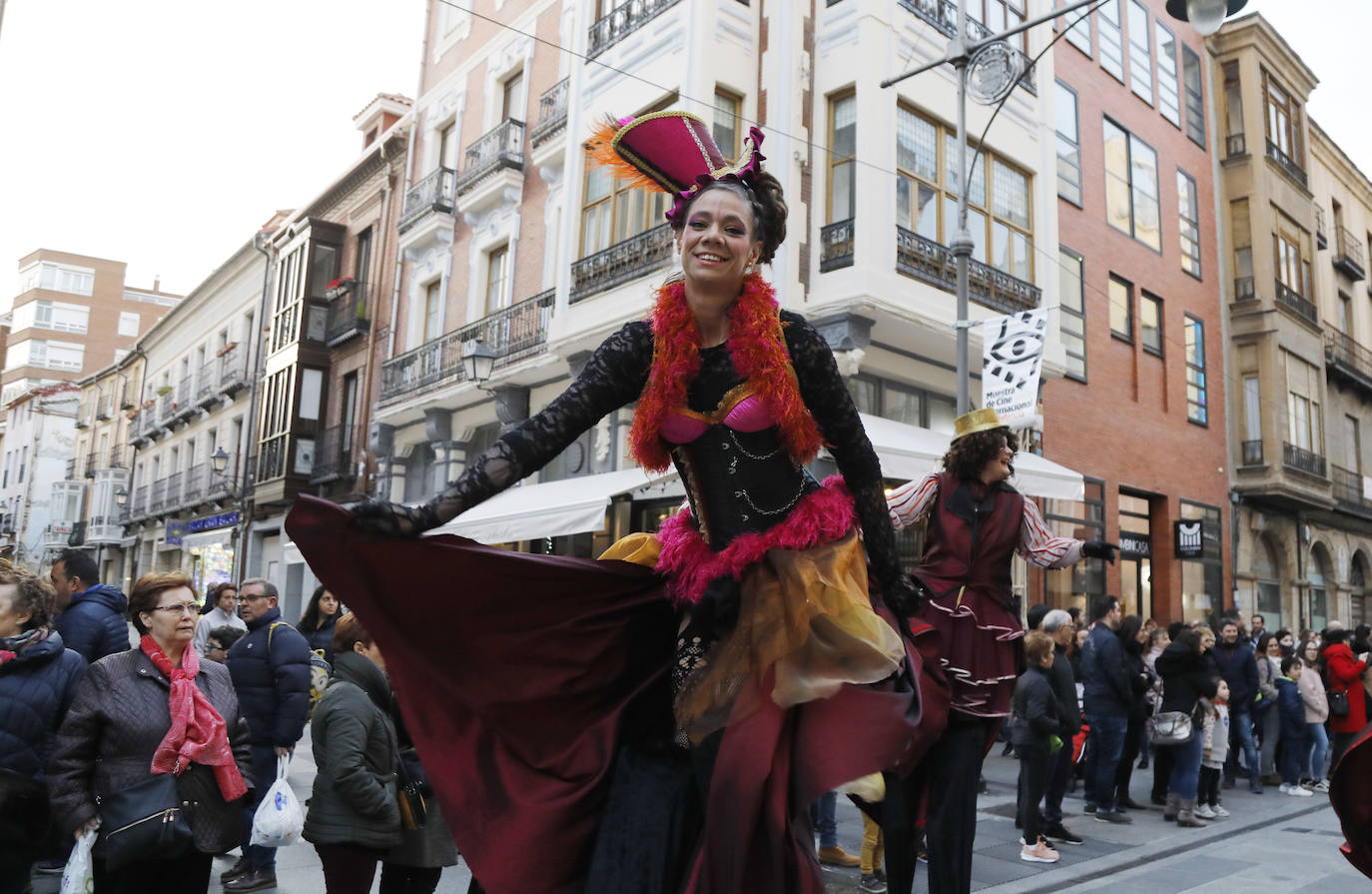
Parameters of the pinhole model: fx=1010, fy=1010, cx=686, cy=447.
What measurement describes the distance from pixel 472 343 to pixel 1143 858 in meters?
13.3


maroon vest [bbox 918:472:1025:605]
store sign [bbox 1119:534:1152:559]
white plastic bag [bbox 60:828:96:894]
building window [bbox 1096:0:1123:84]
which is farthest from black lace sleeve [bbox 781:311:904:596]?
building window [bbox 1096:0:1123:84]

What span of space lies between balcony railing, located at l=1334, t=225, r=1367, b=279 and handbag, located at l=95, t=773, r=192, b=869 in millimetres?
31502

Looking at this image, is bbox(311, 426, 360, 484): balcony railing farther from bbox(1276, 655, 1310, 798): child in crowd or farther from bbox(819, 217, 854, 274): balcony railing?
bbox(1276, 655, 1310, 798): child in crowd

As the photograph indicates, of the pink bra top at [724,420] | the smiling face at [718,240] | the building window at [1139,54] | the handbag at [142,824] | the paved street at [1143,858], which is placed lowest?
the paved street at [1143,858]

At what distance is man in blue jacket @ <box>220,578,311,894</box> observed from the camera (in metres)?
5.92

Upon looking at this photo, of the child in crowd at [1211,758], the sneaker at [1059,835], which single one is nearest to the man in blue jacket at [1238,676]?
the child in crowd at [1211,758]

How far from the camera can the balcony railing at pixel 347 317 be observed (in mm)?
23016

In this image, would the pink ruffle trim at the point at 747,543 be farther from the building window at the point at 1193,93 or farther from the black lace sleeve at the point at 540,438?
the building window at the point at 1193,93

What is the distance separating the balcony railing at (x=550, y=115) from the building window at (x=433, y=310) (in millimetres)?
4243

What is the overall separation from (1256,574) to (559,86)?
18.1 metres

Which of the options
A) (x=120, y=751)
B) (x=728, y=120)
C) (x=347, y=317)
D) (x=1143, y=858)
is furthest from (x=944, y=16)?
(x=347, y=317)

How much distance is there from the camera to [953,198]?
14352 mm

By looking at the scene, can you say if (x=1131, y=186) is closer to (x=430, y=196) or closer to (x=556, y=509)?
(x=430, y=196)

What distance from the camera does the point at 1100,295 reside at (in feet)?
60.3
